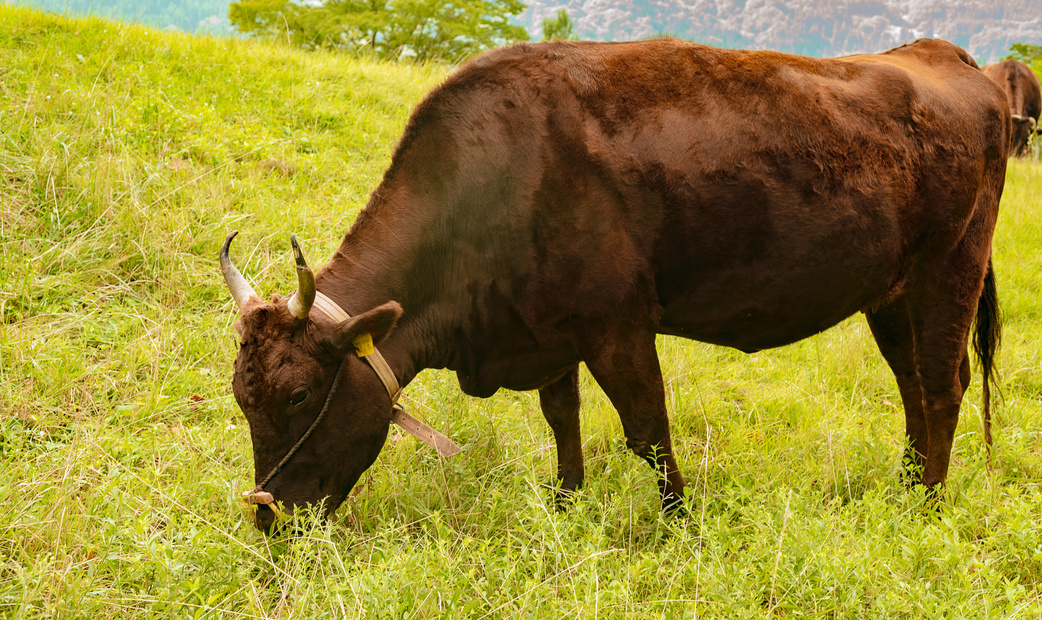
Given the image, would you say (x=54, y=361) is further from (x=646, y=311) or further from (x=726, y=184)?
(x=726, y=184)

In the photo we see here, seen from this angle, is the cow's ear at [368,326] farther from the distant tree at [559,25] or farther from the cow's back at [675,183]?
the distant tree at [559,25]

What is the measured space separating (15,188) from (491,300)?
4.62 m

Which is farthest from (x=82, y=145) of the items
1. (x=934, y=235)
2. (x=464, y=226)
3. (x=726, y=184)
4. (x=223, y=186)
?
(x=934, y=235)

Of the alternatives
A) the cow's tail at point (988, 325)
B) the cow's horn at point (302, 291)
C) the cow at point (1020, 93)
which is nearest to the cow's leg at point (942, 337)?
the cow's tail at point (988, 325)

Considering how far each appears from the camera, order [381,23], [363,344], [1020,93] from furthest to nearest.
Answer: [381,23]
[1020,93]
[363,344]

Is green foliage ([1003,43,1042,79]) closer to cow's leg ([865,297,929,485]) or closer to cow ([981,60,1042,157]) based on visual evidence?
cow ([981,60,1042,157])

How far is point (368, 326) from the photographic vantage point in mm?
3002

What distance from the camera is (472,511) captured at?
3.52 m

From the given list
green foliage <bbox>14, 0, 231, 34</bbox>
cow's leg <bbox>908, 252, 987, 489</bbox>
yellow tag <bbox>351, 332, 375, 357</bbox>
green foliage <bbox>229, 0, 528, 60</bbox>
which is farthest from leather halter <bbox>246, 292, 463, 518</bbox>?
green foliage <bbox>229, 0, 528, 60</bbox>

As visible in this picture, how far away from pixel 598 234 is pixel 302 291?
1.30m

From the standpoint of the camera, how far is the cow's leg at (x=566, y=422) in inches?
157

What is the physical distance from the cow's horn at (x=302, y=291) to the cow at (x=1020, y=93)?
14784 mm

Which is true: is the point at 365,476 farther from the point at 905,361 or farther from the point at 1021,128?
the point at 1021,128

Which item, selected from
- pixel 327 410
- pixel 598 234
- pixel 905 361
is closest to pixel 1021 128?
pixel 905 361
